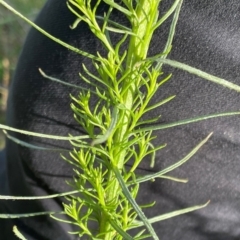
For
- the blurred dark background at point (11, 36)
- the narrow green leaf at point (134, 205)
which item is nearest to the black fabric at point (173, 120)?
the narrow green leaf at point (134, 205)

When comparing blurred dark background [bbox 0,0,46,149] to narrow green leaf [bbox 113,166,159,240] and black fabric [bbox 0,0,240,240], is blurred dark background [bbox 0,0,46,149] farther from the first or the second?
narrow green leaf [bbox 113,166,159,240]

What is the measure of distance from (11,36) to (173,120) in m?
1.17

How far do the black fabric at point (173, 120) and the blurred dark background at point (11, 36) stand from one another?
0.71 metres

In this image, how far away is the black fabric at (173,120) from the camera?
25.5 inches

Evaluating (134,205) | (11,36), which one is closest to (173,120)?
(134,205)

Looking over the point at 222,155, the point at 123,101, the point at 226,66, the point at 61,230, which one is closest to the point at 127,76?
the point at 123,101

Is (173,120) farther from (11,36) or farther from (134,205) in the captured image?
(11,36)

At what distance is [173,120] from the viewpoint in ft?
2.35

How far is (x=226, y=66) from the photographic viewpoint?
0.66m

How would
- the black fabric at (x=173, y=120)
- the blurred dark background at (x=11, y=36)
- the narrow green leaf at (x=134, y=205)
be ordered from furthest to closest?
the blurred dark background at (x=11, y=36)
the black fabric at (x=173, y=120)
the narrow green leaf at (x=134, y=205)

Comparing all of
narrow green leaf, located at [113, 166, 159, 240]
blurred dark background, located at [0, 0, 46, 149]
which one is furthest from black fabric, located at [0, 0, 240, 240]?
blurred dark background, located at [0, 0, 46, 149]

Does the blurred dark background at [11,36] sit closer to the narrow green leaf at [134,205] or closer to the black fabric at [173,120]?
the black fabric at [173,120]

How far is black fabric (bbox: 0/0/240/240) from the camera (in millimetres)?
648

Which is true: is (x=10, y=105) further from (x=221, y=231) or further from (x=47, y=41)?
(x=221, y=231)
